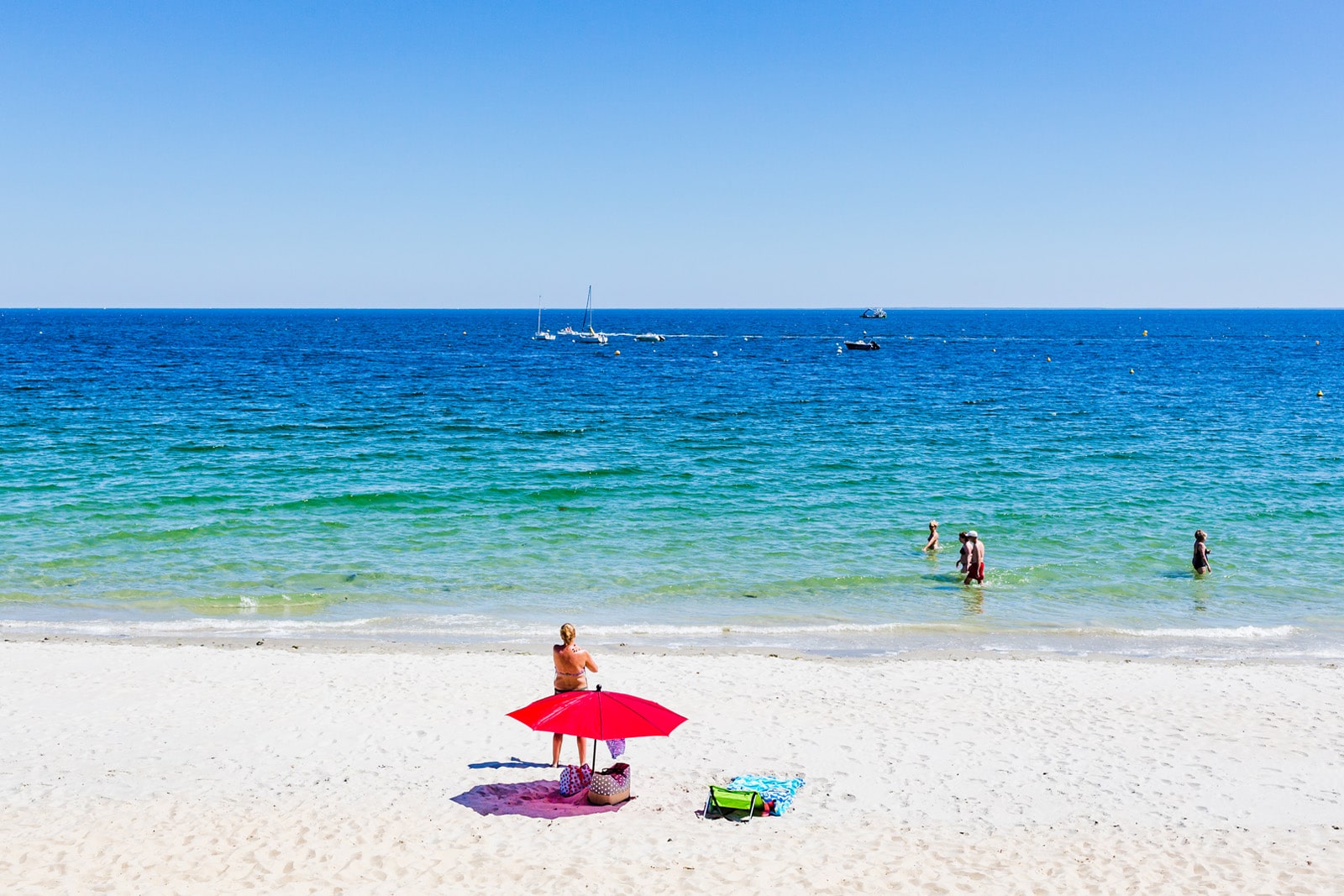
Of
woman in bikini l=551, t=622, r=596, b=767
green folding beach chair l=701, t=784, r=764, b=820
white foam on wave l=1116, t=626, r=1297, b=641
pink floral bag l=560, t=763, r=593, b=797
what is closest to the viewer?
green folding beach chair l=701, t=784, r=764, b=820

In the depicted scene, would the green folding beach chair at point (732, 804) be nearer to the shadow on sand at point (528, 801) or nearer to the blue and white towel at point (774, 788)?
the blue and white towel at point (774, 788)

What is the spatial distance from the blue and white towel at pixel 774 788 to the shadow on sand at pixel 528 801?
137cm

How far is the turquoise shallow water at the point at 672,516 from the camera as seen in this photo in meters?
19.3

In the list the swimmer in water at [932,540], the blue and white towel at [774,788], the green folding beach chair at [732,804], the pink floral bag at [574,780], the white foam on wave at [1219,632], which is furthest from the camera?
the swimmer in water at [932,540]

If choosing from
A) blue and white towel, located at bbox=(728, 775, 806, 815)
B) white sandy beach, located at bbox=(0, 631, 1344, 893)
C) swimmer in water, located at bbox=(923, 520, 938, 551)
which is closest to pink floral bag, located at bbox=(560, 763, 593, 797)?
white sandy beach, located at bbox=(0, 631, 1344, 893)

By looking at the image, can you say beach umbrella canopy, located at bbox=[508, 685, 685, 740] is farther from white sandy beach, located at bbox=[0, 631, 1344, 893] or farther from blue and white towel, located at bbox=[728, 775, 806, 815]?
blue and white towel, located at bbox=[728, 775, 806, 815]

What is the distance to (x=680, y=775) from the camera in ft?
38.6

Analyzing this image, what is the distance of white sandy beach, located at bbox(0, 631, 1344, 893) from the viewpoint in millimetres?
9602

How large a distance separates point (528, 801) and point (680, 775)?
1847 millimetres

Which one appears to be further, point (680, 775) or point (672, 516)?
point (672, 516)

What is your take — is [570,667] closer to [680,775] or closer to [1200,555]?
[680,775]

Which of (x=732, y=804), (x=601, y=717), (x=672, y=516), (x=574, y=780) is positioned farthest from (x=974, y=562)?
(x=601, y=717)

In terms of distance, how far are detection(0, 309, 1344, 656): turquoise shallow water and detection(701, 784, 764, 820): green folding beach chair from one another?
724 centimetres

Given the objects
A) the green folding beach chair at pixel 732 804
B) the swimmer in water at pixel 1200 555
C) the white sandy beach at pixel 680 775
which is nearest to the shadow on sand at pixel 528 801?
the white sandy beach at pixel 680 775
